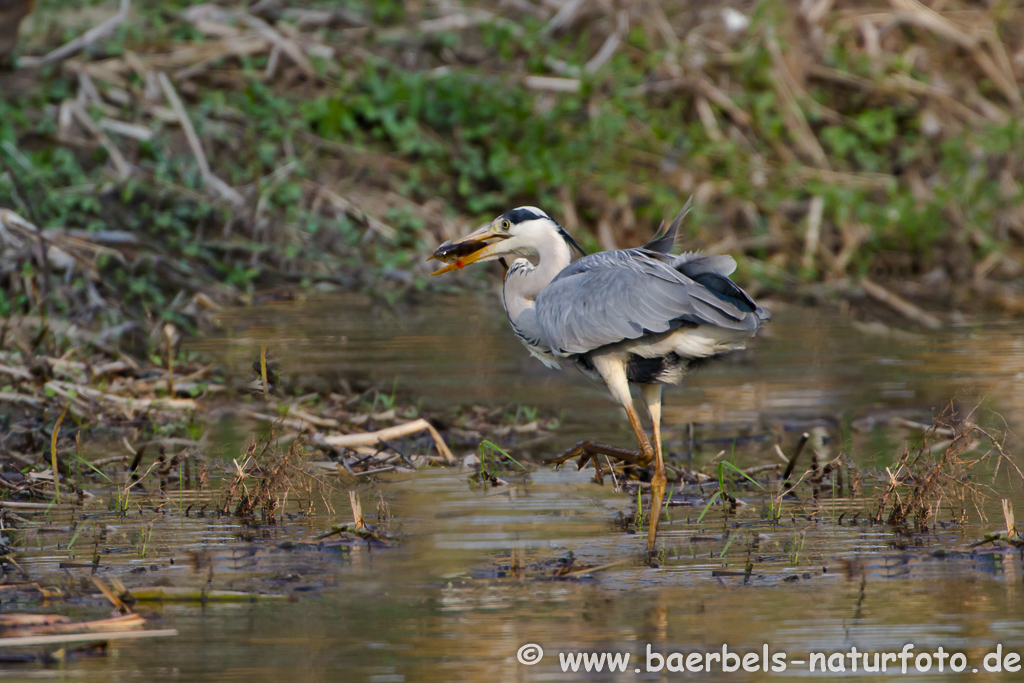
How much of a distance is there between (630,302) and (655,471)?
2.51ft

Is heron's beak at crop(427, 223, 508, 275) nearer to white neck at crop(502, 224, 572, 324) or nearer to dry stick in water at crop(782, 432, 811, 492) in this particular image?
white neck at crop(502, 224, 572, 324)

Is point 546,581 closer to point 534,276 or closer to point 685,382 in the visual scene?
point 534,276

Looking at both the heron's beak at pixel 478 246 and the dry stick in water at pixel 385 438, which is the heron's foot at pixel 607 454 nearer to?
the dry stick in water at pixel 385 438

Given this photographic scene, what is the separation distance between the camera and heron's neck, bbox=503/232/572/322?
693cm

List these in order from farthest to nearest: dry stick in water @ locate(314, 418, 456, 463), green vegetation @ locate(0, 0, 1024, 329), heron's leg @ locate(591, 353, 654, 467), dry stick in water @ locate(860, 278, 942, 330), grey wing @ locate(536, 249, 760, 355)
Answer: dry stick in water @ locate(860, 278, 942, 330) < green vegetation @ locate(0, 0, 1024, 329) < dry stick in water @ locate(314, 418, 456, 463) < heron's leg @ locate(591, 353, 654, 467) < grey wing @ locate(536, 249, 760, 355)

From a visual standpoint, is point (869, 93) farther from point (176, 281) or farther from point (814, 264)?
point (176, 281)

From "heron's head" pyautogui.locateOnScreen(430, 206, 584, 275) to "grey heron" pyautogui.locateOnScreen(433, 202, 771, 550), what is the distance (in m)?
0.01

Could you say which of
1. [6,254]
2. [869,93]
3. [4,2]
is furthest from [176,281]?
[869,93]

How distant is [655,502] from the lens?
5.85 m

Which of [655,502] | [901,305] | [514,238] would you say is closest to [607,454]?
[655,502]

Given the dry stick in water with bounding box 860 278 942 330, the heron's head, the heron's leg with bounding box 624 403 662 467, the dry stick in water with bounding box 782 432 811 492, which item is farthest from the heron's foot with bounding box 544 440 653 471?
the dry stick in water with bounding box 860 278 942 330

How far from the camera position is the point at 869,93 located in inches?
607

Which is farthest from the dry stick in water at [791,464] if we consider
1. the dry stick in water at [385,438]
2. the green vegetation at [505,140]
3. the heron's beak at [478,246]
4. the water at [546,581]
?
the green vegetation at [505,140]

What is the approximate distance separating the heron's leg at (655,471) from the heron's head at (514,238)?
877 mm
